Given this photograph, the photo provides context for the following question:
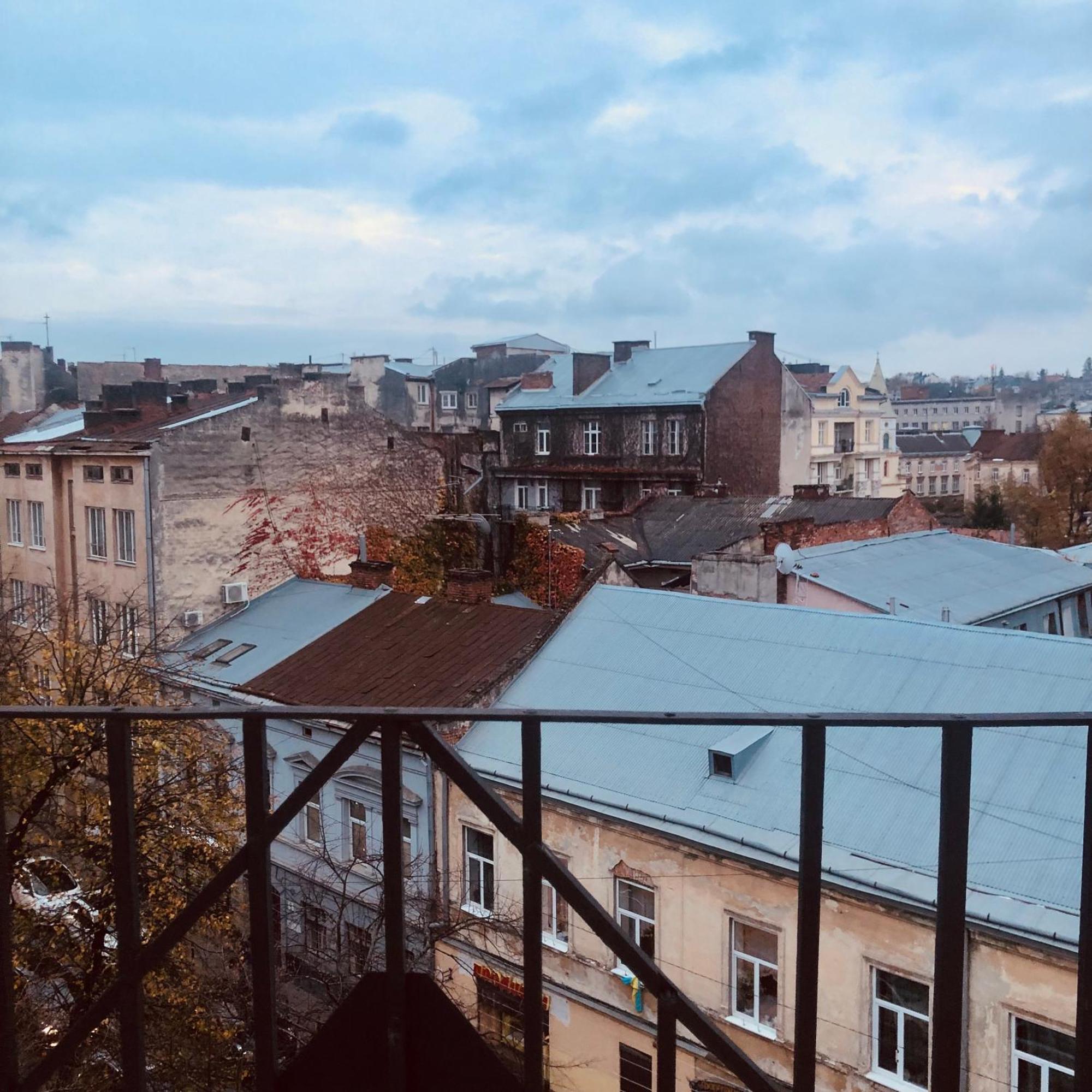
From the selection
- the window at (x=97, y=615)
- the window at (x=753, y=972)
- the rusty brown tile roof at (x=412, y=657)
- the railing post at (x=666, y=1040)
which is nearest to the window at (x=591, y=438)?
the window at (x=97, y=615)

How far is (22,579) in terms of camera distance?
25.5 metres

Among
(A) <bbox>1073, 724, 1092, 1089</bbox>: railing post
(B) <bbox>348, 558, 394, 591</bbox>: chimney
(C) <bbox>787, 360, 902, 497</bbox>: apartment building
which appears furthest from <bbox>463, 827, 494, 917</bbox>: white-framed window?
(C) <bbox>787, 360, 902, 497</bbox>: apartment building

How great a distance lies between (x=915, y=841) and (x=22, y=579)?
2231 centimetres

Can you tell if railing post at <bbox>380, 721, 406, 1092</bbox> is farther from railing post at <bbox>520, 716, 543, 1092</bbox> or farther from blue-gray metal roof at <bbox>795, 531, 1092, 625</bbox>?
blue-gray metal roof at <bbox>795, 531, 1092, 625</bbox>

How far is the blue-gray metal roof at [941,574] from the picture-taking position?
19.1 meters

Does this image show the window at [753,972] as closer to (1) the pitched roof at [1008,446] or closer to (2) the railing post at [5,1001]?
(2) the railing post at [5,1001]

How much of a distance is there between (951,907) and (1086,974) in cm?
32

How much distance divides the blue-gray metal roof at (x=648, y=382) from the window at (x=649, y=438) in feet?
2.24

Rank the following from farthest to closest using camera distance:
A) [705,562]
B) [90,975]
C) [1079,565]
→ 1. [1079,565]
2. [705,562]
3. [90,975]

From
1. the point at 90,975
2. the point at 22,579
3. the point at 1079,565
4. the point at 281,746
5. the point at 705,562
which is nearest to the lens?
the point at 90,975

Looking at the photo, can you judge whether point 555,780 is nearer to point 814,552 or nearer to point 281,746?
point 281,746

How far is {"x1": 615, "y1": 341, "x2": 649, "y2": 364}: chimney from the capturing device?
3997 centimetres

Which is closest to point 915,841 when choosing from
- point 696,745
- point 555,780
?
point 696,745

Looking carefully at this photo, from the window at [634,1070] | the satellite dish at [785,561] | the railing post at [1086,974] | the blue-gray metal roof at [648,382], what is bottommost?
the window at [634,1070]
